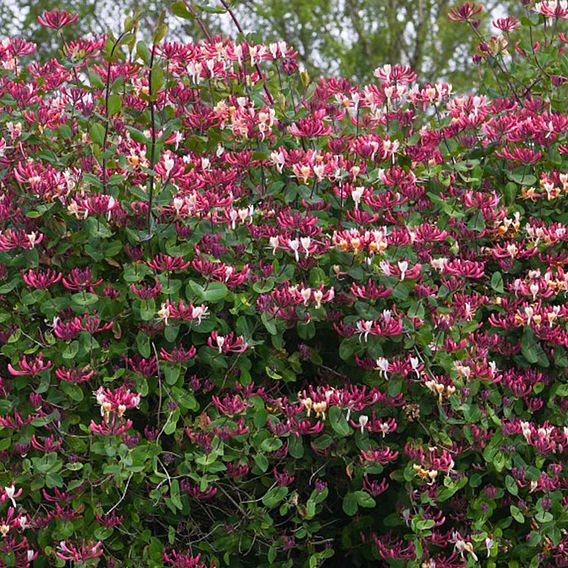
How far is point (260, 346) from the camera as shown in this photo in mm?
2564

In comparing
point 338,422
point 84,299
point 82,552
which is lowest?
point 82,552

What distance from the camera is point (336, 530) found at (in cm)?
281

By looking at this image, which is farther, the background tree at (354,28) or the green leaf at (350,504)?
the background tree at (354,28)

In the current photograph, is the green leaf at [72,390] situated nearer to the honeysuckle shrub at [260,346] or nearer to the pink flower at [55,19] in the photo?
the honeysuckle shrub at [260,346]

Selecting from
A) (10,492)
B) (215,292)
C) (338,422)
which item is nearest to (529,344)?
(338,422)

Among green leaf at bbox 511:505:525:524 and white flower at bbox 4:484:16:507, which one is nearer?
white flower at bbox 4:484:16:507

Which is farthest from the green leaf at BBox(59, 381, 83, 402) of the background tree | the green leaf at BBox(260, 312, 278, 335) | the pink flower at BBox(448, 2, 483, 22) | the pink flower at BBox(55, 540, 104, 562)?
the background tree

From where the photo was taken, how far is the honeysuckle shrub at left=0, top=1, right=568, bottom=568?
241 centimetres

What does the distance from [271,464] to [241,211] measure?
65 centimetres

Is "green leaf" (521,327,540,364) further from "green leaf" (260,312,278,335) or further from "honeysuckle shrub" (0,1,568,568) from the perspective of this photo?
"green leaf" (260,312,278,335)

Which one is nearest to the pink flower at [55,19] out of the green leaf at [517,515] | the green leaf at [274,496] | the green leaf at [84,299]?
the green leaf at [84,299]

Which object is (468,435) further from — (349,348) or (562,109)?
(562,109)

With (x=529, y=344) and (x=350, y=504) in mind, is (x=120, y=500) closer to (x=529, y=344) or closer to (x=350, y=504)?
(x=350, y=504)

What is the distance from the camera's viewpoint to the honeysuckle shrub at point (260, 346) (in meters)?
2.41
